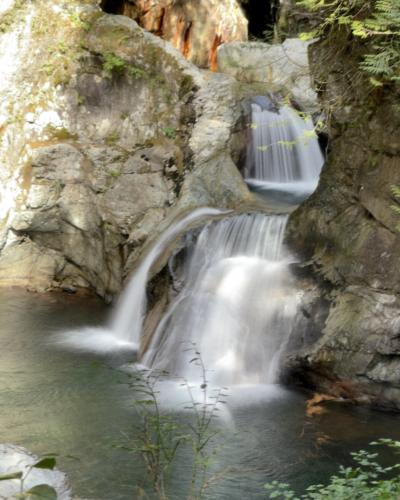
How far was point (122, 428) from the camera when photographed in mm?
6500

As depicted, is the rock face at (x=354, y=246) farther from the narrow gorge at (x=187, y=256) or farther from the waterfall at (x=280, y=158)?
the waterfall at (x=280, y=158)

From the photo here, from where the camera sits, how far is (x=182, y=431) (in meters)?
6.30

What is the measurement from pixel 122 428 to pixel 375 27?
4.75m

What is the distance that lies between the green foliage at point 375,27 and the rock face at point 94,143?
4.11 m

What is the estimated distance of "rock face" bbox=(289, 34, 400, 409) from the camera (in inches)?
281

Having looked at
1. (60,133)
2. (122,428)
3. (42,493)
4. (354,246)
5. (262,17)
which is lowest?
(122,428)

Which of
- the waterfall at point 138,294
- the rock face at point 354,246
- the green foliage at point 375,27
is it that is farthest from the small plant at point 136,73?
the green foliage at point 375,27

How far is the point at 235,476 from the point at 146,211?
6647 mm

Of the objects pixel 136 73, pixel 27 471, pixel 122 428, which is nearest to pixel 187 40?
pixel 136 73

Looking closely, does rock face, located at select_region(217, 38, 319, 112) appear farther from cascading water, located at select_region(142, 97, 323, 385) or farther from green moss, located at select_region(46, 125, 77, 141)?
cascading water, located at select_region(142, 97, 323, 385)

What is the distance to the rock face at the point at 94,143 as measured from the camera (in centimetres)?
1166

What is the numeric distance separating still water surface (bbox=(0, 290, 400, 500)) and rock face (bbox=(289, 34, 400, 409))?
0.42 meters

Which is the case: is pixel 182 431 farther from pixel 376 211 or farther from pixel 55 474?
pixel 376 211

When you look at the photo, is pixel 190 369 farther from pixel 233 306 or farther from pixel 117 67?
pixel 117 67
